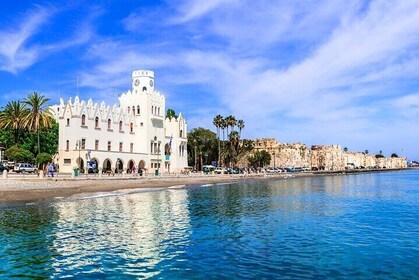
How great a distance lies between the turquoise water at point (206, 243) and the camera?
14.1 meters

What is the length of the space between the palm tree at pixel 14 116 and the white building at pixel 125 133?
6507mm

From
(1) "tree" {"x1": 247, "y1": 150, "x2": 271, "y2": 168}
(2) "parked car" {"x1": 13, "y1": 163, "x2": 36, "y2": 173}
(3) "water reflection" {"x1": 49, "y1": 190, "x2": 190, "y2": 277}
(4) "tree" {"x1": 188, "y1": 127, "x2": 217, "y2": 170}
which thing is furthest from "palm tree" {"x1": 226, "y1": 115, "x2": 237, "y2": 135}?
(3) "water reflection" {"x1": 49, "y1": 190, "x2": 190, "y2": 277}

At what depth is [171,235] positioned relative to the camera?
2047cm

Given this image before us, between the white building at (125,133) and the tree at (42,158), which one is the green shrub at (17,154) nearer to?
the tree at (42,158)

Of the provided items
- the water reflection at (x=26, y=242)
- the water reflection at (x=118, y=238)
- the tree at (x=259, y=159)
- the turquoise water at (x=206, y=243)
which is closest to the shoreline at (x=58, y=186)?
the water reflection at (x=118, y=238)

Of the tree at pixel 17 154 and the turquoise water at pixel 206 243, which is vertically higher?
the tree at pixel 17 154

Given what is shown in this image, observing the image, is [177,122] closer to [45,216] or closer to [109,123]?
[109,123]

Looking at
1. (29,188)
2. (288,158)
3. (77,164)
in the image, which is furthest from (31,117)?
(288,158)

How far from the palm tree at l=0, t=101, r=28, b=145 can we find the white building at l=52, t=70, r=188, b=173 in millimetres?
6507

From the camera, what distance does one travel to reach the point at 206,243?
1855 centimetres

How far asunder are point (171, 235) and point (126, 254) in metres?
4.24

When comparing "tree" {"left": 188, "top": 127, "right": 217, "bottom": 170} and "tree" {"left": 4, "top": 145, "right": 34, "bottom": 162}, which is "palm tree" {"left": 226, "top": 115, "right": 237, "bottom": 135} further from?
"tree" {"left": 4, "top": 145, "right": 34, "bottom": 162}

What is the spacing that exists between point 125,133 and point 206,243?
227 feet

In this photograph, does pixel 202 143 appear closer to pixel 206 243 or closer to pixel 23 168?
pixel 23 168
